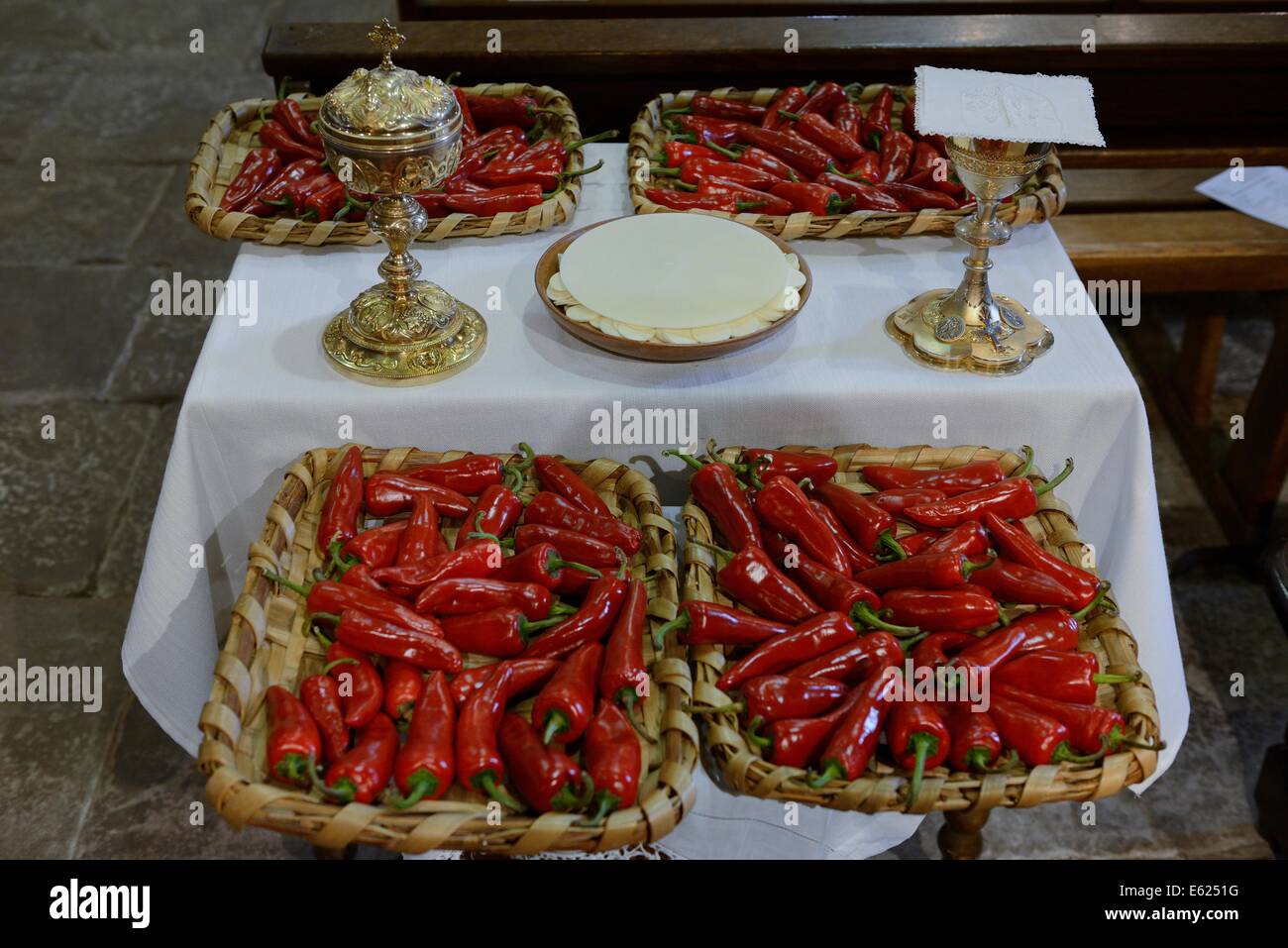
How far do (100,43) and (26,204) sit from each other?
144 centimetres

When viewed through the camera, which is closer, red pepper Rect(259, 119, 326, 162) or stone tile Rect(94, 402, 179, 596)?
red pepper Rect(259, 119, 326, 162)

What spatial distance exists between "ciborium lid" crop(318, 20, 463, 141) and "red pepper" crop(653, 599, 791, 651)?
75 centimetres

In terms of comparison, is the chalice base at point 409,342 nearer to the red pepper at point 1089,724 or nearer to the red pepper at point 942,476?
the red pepper at point 942,476

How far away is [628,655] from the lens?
4.86 ft

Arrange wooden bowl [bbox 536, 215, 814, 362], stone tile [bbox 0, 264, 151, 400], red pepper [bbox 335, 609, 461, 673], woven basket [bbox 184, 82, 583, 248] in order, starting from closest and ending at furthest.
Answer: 1. red pepper [bbox 335, 609, 461, 673]
2. wooden bowl [bbox 536, 215, 814, 362]
3. woven basket [bbox 184, 82, 583, 248]
4. stone tile [bbox 0, 264, 151, 400]

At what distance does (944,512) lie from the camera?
1688 millimetres

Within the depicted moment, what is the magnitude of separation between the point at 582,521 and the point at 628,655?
0.81ft

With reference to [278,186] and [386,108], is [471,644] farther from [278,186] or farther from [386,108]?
[278,186]

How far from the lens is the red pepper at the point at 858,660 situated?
59.1 inches

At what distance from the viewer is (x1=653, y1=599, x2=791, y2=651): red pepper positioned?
1.51 m

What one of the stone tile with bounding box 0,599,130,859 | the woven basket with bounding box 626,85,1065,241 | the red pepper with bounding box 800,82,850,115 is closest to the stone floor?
Result: the stone tile with bounding box 0,599,130,859

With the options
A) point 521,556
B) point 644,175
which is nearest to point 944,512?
point 521,556

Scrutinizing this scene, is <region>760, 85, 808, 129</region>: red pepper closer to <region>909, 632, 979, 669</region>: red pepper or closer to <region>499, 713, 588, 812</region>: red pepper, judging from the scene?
<region>909, 632, 979, 669</region>: red pepper

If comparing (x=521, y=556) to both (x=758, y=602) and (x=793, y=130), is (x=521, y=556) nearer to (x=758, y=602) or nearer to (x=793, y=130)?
(x=758, y=602)
